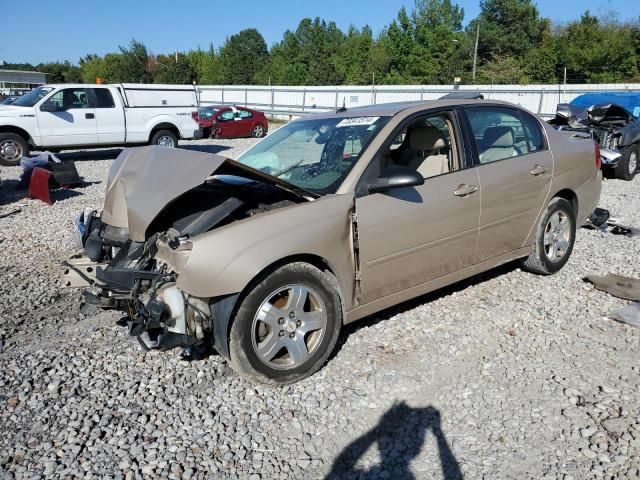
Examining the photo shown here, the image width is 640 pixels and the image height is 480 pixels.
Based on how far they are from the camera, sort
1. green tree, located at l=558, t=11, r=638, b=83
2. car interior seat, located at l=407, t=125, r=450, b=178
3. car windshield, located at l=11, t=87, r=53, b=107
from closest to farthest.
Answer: car interior seat, located at l=407, t=125, r=450, b=178 → car windshield, located at l=11, t=87, r=53, b=107 → green tree, located at l=558, t=11, r=638, b=83

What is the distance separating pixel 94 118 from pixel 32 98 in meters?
1.48

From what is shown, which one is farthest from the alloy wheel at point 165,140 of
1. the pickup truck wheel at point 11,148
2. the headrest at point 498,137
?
the headrest at point 498,137

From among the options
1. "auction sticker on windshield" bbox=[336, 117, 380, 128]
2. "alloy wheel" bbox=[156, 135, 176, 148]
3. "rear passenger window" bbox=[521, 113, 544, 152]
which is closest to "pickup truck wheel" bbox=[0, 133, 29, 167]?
"alloy wheel" bbox=[156, 135, 176, 148]

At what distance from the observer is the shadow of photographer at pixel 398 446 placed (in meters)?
2.62

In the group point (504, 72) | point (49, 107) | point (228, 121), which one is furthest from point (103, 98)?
point (504, 72)

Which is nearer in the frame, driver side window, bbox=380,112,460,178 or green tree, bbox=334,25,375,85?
driver side window, bbox=380,112,460,178

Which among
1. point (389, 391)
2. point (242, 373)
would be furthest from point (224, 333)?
point (389, 391)

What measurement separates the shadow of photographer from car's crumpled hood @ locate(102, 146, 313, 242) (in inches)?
58.6

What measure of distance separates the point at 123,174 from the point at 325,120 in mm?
1699

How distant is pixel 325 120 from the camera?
4500mm

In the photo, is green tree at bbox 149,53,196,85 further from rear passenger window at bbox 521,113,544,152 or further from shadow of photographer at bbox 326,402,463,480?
shadow of photographer at bbox 326,402,463,480

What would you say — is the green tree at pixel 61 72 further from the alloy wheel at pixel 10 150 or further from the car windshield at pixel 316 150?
the car windshield at pixel 316 150

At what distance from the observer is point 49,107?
13359 mm

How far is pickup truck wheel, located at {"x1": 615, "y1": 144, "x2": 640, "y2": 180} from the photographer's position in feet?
36.3
